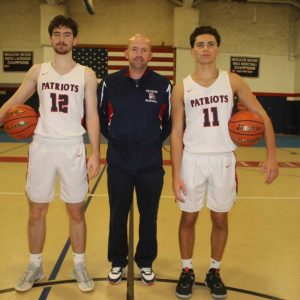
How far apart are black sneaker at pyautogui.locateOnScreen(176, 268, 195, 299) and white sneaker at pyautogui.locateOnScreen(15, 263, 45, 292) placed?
1.06 metres

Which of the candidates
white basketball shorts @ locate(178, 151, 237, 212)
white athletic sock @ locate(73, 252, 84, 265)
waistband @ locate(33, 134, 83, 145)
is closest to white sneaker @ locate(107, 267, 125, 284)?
white athletic sock @ locate(73, 252, 84, 265)

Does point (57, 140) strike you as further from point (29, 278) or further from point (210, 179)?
point (210, 179)

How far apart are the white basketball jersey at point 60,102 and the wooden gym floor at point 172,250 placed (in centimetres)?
116

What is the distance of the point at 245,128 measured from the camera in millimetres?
2752

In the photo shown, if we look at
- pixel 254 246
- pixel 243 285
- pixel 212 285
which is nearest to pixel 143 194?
pixel 212 285

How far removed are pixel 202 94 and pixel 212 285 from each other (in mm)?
Answer: 1391

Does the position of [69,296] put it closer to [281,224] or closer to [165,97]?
[165,97]

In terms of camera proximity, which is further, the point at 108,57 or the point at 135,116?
the point at 108,57

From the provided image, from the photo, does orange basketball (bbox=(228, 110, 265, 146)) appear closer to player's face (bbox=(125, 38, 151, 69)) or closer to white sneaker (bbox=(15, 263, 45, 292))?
player's face (bbox=(125, 38, 151, 69))

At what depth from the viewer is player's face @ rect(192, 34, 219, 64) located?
279 centimetres

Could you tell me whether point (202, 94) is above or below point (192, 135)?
above

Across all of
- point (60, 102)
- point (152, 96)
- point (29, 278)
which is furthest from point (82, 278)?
point (152, 96)

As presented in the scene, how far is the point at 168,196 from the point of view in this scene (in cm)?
561

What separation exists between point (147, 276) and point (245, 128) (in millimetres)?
1333
